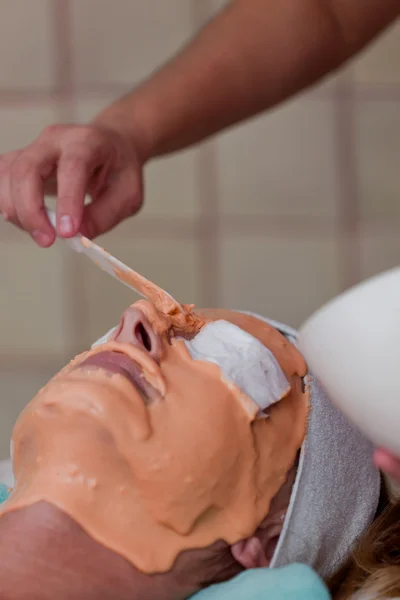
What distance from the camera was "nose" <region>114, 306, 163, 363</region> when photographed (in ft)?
2.02

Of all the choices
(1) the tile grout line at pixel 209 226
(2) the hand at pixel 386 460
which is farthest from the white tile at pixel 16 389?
(2) the hand at pixel 386 460

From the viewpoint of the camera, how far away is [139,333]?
63cm

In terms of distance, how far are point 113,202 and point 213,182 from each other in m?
0.62

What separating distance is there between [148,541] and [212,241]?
36.2 inches

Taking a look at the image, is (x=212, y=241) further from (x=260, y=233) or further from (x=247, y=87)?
(x=247, y=87)

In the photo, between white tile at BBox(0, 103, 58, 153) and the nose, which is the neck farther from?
white tile at BBox(0, 103, 58, 153)

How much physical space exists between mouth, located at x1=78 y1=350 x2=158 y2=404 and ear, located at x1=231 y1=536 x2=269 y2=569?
146mm

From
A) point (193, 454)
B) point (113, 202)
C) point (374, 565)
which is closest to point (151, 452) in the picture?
point (193, 454)

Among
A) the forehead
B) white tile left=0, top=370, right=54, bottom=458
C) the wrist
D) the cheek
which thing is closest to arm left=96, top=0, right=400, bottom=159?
the wrist

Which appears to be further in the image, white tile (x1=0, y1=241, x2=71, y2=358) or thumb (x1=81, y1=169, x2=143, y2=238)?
white tile (x1=0, y1=241, x2=71, y2=358)

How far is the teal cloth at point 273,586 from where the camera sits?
532mm

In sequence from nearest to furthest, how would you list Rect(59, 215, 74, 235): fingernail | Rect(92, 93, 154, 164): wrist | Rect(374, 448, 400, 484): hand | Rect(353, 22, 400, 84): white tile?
Rect(374, 448, 400, 484): hand < Rect(59, 215, 74, 235): fingernail < Rect(92, 93, 154, 164): wrist < Rect(353, 22, 400, 84): white tile

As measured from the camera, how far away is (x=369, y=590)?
60 cm

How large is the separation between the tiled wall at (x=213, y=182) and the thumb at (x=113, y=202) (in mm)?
584
